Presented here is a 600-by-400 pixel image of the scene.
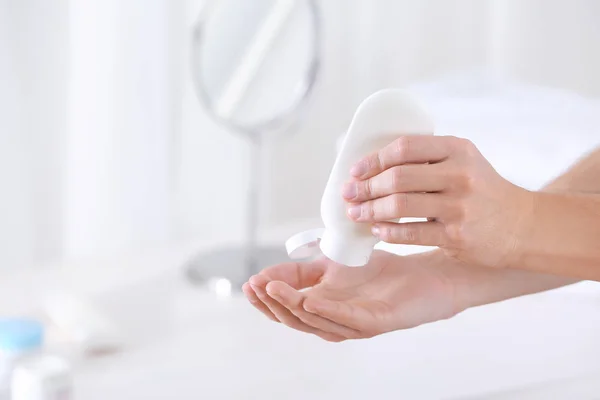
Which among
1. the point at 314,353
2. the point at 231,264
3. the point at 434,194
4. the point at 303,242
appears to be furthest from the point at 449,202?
the point at 231,264

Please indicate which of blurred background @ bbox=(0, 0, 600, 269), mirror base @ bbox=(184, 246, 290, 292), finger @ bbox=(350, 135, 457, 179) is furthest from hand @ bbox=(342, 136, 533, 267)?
blurred background @ bbox=(0, 0, 600, 269)

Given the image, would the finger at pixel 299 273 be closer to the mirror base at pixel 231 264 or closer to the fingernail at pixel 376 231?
the fingernail at pixel 376 231

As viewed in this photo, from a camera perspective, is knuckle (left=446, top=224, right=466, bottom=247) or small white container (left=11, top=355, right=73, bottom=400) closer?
knuckle (left=446, top=224, right=466, bottom=247)

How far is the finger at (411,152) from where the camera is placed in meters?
0.57

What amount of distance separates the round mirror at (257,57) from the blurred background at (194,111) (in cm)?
1

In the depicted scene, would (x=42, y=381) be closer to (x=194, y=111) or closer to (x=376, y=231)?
(x=376, y=231)

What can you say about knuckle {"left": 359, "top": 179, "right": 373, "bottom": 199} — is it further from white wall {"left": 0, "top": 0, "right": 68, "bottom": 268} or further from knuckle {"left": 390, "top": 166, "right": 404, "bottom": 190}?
white wall {"left": 0, "top": 0, "right": 68, "bottom": 268}

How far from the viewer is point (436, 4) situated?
5.23 feet

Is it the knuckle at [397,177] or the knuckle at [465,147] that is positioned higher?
the knuckle at [465,147]

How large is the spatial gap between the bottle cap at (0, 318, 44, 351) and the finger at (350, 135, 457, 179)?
38cm

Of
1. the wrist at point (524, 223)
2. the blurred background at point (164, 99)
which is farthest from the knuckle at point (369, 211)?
the blurred background at point (164, 99)

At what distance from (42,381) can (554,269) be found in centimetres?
41

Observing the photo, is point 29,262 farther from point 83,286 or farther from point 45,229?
point 83,286

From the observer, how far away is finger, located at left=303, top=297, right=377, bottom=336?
587 mm
